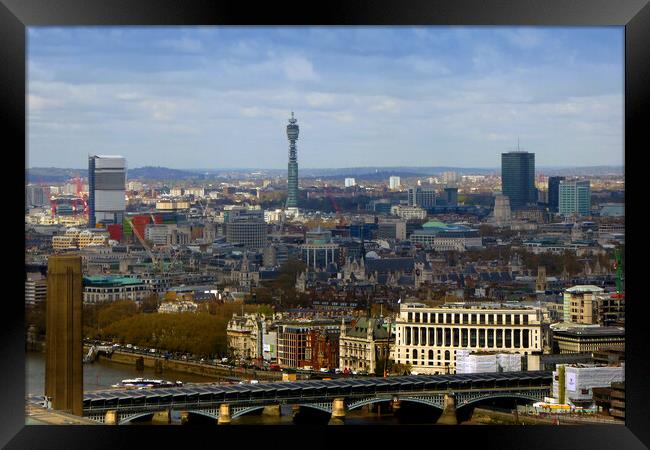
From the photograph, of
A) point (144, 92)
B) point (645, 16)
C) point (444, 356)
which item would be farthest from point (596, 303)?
point (645, 16)

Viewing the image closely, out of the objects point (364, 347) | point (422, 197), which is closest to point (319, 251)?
point (422, 197)

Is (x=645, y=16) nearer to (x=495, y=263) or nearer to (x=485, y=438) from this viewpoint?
(x=485, y=438)

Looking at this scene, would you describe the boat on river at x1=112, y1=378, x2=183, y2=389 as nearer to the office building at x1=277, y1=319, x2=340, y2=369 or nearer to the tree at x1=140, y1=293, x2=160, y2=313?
the office building at x1=277, y1=319, x2=340, y2=369

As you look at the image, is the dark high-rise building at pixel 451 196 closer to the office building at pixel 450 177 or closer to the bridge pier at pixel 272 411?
the office building at pixel 450 177

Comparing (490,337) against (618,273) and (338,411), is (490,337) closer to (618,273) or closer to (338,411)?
(618,273)

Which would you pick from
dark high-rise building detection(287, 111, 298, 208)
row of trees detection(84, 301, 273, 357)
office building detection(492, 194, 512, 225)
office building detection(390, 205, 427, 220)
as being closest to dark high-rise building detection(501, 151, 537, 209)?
office building detection(492, 194, 512, 225)

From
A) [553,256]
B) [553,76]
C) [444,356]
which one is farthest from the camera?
[553,76]
